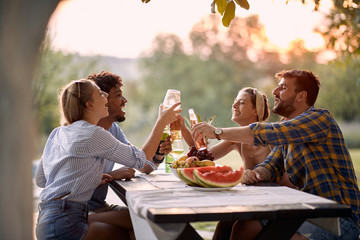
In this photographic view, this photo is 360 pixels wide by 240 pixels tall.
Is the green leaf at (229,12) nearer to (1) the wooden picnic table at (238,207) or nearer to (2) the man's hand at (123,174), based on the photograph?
(1) the wooden picnic table at (238,207)

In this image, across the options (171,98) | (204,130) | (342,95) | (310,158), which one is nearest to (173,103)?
(171,98)

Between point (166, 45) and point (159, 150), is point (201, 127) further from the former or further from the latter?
point (166, 45)

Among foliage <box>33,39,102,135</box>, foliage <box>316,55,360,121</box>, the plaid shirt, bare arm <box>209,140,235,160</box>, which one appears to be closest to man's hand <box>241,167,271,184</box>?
the plaid shirt

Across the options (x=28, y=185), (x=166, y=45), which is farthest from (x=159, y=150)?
(x=166, y=45)

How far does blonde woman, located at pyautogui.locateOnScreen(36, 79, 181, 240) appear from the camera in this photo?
271 centimetres

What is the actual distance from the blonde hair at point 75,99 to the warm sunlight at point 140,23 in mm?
16046

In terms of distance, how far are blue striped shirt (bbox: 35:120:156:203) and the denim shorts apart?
0.15ft

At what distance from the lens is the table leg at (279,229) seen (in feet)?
7.06

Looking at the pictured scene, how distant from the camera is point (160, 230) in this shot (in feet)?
6.42

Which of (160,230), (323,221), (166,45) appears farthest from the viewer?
(166,45)

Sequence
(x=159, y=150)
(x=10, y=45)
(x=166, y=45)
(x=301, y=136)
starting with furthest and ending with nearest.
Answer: (x=166, y=45) → (x=159, y=150) → (x=301, y=136) → (x=10, y=45)

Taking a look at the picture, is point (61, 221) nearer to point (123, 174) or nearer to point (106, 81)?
point (123, 174)

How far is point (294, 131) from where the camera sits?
2.84 meters

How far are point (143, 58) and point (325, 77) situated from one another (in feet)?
30.6
